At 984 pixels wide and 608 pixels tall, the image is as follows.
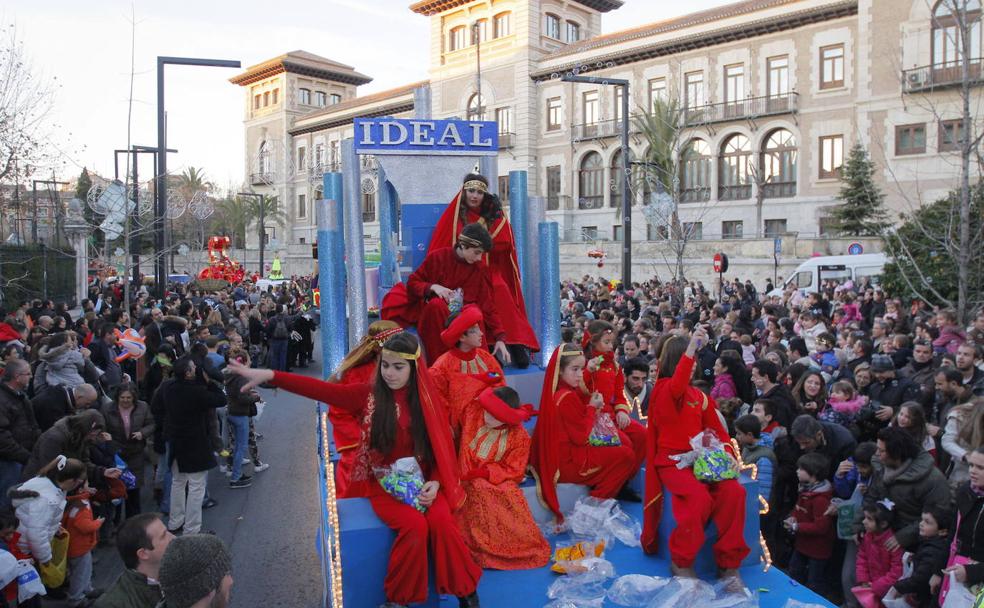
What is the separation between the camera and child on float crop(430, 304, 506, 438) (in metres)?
6.10

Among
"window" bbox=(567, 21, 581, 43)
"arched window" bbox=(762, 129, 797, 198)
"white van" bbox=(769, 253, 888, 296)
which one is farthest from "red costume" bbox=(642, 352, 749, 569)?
"window" bbox=(567, 21, 581, 43)

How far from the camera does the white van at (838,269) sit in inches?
949

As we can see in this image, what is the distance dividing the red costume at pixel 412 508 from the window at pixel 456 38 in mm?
51263

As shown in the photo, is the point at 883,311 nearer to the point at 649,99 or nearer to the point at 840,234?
the point at 840,234

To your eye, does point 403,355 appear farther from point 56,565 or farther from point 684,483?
point 56,565

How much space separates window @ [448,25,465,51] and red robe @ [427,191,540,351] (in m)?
47.8

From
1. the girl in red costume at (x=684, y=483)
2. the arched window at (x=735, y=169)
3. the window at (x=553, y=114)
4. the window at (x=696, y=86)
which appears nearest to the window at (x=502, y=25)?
the window at (x=553, y=114)

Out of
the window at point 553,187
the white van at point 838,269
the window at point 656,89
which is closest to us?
the white van at point 838,269

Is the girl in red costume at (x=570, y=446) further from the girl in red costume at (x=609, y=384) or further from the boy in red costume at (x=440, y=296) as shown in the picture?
the boy in red costume at (x=440, y=296)

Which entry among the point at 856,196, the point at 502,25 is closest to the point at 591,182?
the point at 502,25

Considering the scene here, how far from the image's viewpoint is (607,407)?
698cm

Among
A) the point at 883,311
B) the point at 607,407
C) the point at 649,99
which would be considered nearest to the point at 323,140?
the point at 649,99

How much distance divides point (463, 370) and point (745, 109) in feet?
134

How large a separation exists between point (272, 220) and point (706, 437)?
2699 inches
